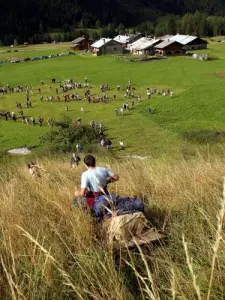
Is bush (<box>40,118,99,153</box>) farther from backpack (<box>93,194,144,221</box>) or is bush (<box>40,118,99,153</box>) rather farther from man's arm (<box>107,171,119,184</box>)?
backpack (<box>93,194,144,221</box>)

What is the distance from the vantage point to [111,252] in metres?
3.04

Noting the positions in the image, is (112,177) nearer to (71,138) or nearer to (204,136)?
(204,136)

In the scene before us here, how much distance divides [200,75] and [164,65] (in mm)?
12868

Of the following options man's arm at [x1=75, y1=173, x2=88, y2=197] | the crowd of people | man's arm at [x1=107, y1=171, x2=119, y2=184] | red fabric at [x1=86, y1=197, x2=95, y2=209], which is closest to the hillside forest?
the crowd of people

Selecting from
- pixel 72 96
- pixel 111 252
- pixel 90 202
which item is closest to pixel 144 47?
pixel 72 96

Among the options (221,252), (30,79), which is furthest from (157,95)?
(221,252)

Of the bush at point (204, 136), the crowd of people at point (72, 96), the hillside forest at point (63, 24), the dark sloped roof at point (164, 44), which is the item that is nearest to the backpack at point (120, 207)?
the bush at point (204, 136)

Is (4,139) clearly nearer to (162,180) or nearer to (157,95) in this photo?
(157,95)

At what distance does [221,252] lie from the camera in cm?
301

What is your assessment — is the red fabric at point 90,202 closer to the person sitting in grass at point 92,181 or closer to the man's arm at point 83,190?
the person sitting in grass at point 92,181

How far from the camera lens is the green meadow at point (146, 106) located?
29.2m

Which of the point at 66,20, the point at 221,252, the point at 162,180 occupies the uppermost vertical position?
the point at 221,252

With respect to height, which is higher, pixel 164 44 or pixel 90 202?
pixel 90 202

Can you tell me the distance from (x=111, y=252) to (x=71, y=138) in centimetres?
2769
